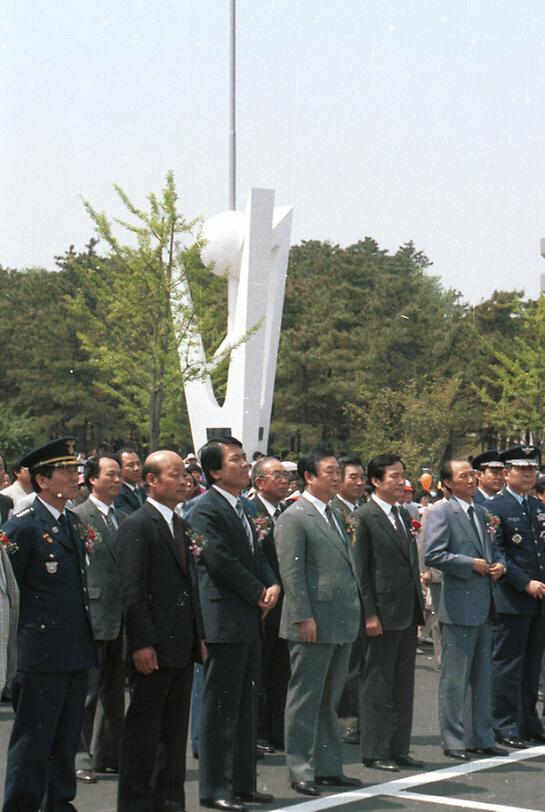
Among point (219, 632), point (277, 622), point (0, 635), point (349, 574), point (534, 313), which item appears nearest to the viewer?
point (0, 635)

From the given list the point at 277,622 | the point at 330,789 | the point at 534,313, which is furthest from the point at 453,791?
the point at 534,313

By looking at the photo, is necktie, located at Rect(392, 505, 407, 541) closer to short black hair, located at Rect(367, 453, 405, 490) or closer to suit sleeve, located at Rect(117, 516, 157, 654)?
short black hair, located at Rect(367, 453, 405, 490)

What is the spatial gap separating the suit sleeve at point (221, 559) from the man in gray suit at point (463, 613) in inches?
72.9

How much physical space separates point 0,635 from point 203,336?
2759 centimetres

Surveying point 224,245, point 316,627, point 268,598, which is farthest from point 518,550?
point 224,245

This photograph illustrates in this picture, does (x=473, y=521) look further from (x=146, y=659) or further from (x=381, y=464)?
(x=146, y=659)

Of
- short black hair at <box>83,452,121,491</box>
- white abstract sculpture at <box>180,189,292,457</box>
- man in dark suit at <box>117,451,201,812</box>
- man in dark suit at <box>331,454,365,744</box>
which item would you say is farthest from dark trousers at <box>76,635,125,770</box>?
white abstract sculpture at <box>180,189,292,457</box>

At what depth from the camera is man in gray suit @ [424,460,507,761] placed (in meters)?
8.42

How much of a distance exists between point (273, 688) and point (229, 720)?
1.98 metres

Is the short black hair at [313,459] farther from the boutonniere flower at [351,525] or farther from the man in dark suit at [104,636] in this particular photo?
the man in dark suit at [104,636]

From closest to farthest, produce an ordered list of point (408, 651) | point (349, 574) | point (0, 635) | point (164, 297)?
point (0, 635)
point (349, 574)
point (408, 651)
point (164, 297)

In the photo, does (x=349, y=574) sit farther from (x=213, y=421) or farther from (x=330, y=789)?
(x=213, y=421)

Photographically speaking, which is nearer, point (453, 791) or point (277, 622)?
point (453, 791)

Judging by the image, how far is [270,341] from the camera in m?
33.9
